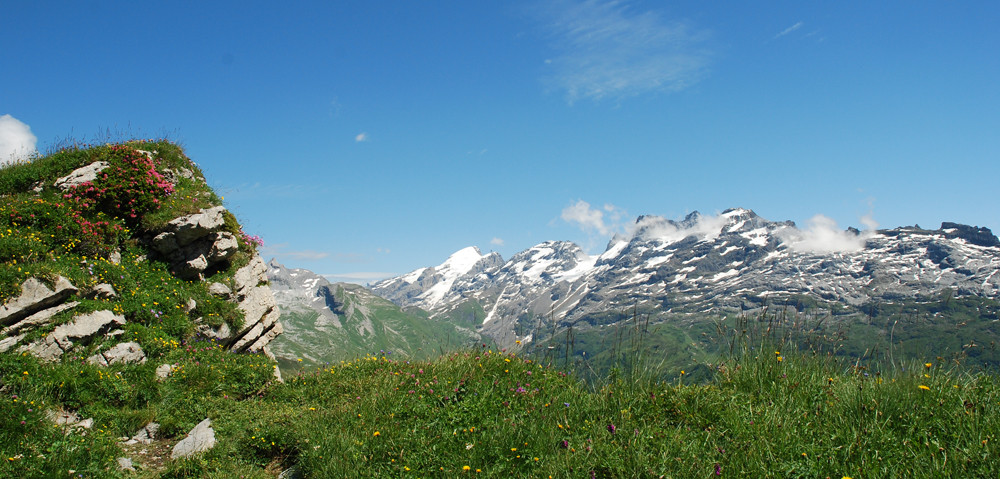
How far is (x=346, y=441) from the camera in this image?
300 inches

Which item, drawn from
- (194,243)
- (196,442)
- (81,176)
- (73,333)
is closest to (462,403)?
(196,442)

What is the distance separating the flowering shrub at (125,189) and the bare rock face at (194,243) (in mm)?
1202

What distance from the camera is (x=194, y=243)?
18391 millimetres

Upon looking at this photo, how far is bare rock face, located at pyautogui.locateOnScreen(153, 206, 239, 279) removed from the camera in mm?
17719

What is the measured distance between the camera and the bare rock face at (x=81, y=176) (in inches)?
678

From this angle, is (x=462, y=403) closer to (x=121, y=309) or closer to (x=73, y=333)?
(x=73, y=333)

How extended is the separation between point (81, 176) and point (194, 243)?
4.23 metres

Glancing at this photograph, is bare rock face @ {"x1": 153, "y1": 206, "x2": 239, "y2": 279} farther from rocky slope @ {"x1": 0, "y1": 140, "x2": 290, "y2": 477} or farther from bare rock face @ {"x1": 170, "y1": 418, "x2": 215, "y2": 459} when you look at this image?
bare rock face @ {"x1": 170, "y1": 418, "x2": 215, "y2": 459}

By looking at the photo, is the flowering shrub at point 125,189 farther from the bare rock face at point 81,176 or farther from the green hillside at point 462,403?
the green hillside at point 462,403

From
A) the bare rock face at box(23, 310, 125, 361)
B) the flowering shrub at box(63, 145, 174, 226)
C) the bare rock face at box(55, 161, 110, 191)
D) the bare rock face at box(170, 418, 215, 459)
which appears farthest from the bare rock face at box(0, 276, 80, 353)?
the bare rock face at box(55, 161, 110, 191)

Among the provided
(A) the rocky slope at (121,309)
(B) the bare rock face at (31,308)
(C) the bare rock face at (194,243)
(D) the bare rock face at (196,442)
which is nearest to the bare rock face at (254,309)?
(A) the rocky slope at (121,309)

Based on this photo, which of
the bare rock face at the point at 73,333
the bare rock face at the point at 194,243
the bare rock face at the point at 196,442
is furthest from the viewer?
the bare rock face at the point at 194,243

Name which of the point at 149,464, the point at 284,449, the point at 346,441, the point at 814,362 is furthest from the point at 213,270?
the point at 814,362

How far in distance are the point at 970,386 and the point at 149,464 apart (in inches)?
515
